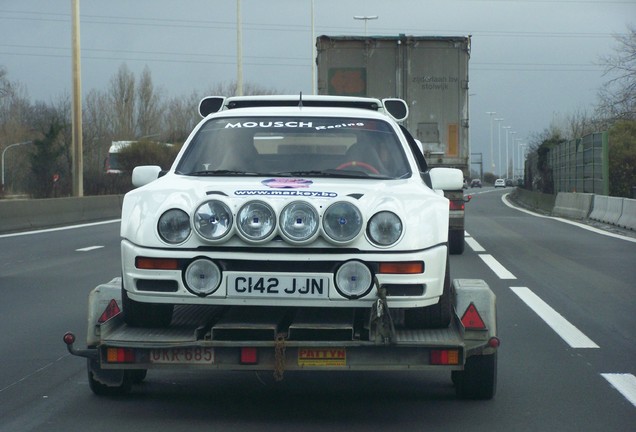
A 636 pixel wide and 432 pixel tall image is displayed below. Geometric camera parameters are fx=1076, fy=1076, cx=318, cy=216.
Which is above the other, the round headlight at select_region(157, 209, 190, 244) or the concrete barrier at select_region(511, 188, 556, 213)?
the round headlight at select_region(157, 209, 190, 244)

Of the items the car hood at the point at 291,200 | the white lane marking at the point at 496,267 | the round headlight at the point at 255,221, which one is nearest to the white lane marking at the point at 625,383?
the car hood at the point at 291,200

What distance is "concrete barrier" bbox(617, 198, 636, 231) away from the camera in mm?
25109

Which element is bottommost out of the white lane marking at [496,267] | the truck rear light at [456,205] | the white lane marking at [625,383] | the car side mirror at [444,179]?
the white lane marking at [496,267]

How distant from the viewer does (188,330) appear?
573cm

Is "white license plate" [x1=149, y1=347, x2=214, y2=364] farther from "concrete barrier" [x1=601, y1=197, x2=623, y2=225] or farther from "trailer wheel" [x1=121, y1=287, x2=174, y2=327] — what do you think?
"concrete barrier" [x1=601, y1=197, x2=623, y2=225]

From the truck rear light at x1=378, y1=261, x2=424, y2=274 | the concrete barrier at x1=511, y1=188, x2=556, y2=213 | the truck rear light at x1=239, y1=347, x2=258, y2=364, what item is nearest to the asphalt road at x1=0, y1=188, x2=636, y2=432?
the truck rear light at x1=239, y1=347, x2=258, y2=364

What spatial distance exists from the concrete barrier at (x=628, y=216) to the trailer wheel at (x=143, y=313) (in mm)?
20486

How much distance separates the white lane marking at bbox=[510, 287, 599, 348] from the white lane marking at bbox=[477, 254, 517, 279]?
1551mm

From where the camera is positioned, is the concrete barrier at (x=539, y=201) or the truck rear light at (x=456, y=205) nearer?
the truck rear light at (x=456, y=205)

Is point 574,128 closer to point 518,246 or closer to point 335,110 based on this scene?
point 518,246

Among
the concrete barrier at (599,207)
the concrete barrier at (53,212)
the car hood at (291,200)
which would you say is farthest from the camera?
the concrete barrier at (599,207)

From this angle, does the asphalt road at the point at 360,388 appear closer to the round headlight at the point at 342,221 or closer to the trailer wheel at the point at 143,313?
the trailer wheel at the point at 143,313

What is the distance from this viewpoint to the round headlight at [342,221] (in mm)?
5484

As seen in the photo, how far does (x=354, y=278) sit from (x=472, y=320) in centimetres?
81
